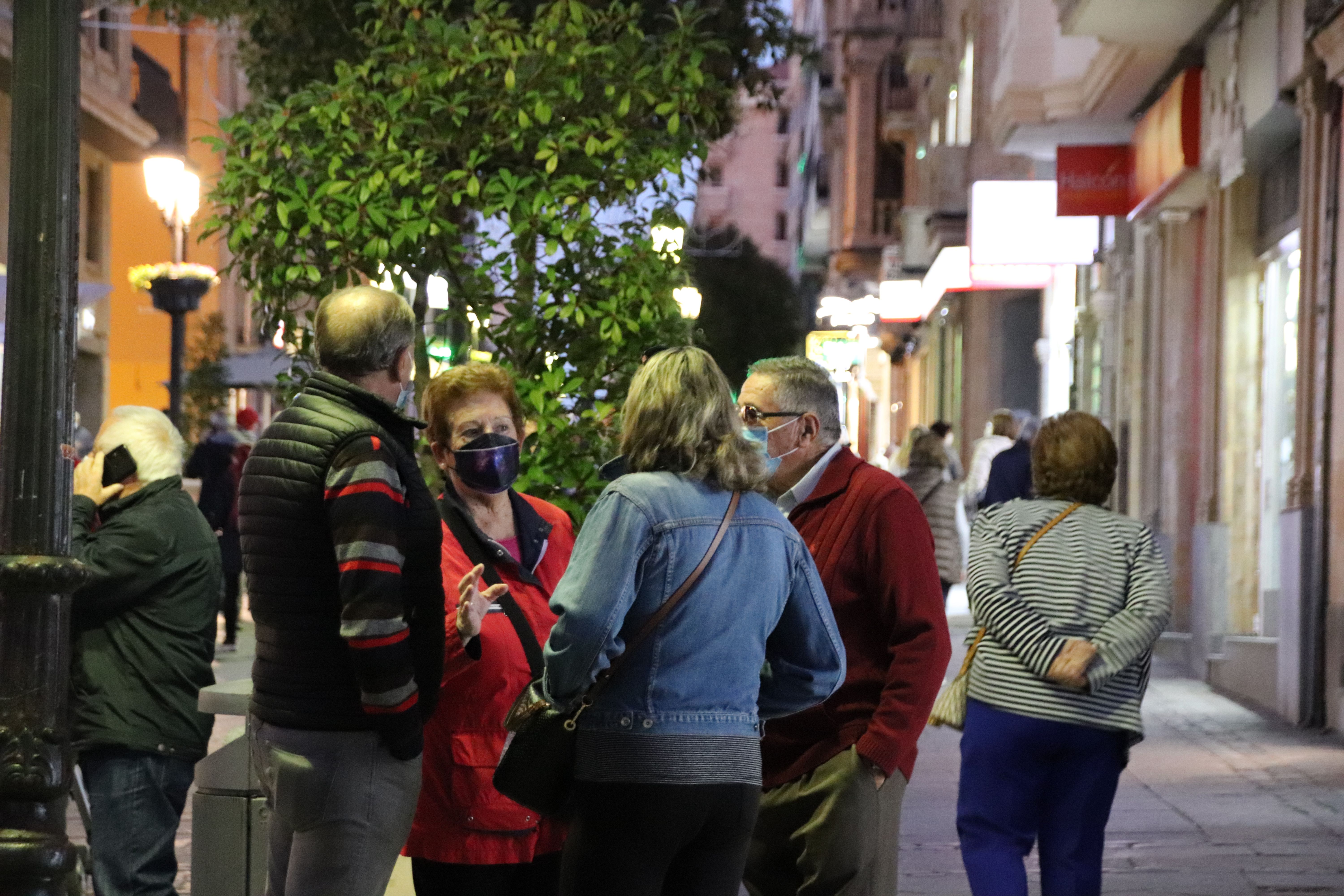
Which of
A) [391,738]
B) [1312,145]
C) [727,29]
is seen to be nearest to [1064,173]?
[727,29]

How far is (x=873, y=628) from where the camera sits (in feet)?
16.6

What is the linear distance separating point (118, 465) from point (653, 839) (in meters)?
2.93

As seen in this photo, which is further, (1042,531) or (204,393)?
(204,393)

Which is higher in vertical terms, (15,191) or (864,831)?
(15,191)

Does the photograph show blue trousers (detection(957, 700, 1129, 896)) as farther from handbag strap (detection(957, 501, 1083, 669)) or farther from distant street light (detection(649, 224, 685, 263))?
distant street light (detection(649, 224, 685, 263))

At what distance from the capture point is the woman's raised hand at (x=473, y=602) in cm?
439

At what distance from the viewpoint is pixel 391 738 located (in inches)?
164

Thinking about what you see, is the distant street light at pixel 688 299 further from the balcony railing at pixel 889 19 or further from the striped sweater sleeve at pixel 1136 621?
the balcony railing at pixel 889 19

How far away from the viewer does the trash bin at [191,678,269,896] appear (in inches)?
225

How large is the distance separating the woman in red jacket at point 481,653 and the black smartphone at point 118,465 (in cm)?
165

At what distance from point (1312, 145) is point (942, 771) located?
5377 mm

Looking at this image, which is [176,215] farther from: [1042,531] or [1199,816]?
[1042,531]

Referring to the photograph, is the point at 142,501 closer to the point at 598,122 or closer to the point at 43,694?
the point at 43,694

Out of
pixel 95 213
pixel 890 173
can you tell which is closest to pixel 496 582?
pixel 95 213
